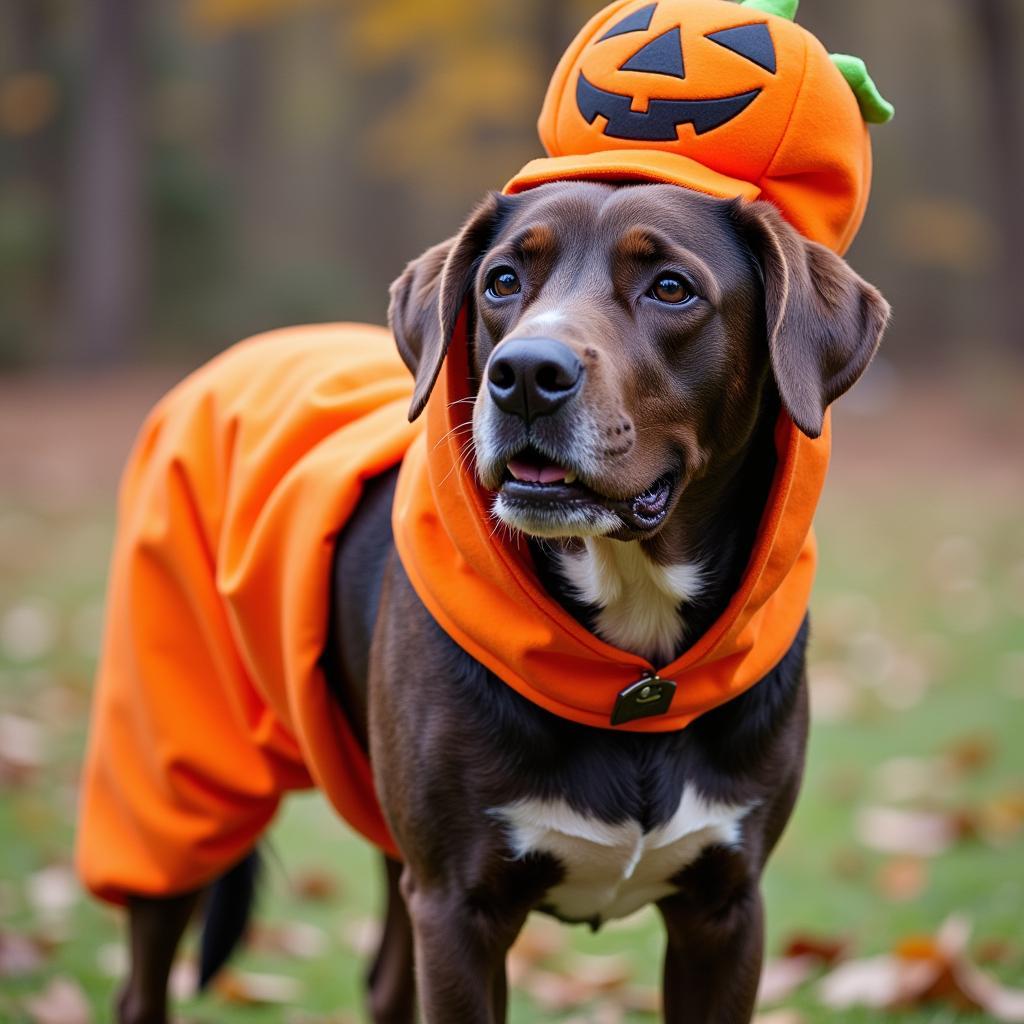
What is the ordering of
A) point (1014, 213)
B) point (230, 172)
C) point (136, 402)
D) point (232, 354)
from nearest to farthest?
point (232, 354)
point (136, 402)
point (1014, 213)
point (230, 172)

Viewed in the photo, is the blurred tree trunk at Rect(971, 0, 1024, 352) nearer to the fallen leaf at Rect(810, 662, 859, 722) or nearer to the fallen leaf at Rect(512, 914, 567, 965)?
the fallen leaf at Rect(810, 662, 859, 722)

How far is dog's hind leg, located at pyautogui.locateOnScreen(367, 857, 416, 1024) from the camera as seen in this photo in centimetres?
393

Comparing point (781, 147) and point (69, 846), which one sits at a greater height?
point (781, 147)

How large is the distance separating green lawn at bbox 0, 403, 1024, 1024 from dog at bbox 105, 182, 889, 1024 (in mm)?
1266

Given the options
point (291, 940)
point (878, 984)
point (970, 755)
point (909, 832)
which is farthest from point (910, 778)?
point (291, 940)

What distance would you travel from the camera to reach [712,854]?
2877mm

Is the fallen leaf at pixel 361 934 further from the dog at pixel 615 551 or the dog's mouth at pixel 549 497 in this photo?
the dog's mouth at pixel 549 497

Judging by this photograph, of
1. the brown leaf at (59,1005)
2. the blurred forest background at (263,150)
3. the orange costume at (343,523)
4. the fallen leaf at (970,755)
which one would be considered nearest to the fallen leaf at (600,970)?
the orange costume at (343,523)

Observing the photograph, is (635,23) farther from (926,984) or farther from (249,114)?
(249,114)

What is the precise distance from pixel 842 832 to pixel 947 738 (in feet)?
3.33

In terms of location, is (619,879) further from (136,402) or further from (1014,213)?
(1014,213)

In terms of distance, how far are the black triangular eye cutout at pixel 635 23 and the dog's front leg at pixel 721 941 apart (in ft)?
5.57

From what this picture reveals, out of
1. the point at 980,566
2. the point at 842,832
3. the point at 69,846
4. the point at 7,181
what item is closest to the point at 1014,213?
the point at 980,566

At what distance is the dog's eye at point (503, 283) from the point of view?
2.89 m
